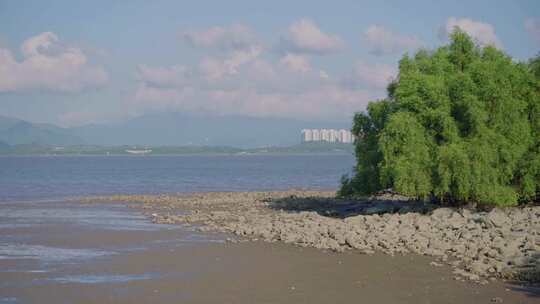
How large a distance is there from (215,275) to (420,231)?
9.17m

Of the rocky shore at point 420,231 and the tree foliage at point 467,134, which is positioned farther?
the tree foliage at point 467,134

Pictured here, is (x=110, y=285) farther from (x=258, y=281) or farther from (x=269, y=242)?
(x=269, y=242)

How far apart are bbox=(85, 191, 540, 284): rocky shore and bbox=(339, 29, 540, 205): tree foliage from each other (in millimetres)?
1262

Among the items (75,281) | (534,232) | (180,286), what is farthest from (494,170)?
(75,281)

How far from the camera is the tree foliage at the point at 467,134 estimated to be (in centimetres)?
2939

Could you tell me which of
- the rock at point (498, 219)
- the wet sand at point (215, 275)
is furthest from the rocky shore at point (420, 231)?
the wet sand at point (215, 275)

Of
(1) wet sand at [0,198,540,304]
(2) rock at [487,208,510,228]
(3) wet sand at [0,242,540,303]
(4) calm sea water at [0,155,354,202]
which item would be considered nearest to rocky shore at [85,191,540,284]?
(2) rock at [487,208,510,228]

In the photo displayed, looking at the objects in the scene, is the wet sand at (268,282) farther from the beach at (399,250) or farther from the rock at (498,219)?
the rock at (498,219)

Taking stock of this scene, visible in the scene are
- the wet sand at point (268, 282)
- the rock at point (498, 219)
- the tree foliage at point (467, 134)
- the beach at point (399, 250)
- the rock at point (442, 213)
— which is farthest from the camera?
the tree foliage at point (467, 134)

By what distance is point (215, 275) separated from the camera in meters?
20.1

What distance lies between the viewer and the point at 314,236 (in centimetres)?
2619

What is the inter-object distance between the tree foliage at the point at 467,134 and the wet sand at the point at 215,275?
25.7 ft

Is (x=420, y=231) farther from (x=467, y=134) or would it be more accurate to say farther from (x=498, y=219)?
(x=467, y=134)

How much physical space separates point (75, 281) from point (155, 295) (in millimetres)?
3047
